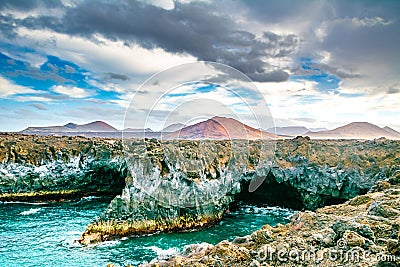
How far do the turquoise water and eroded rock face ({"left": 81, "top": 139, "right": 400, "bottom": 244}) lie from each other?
6.60ft

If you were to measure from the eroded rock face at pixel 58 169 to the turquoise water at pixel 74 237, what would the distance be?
A: 446 cm

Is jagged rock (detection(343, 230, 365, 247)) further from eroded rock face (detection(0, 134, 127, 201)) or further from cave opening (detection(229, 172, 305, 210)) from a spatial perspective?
eroded rock face (detection(0, 134, 127, 201))

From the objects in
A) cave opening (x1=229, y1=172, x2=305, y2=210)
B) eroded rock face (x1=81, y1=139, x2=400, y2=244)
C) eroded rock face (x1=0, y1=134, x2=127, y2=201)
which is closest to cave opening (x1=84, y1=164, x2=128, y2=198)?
eroded rock face (x1=0, y1=134, x2=127, y2=201)

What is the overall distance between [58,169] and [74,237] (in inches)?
998

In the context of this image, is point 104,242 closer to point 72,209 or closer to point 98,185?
point 72,209

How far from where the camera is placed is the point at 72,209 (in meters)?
48.8

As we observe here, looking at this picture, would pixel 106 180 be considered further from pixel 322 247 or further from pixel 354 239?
pixel 354 239

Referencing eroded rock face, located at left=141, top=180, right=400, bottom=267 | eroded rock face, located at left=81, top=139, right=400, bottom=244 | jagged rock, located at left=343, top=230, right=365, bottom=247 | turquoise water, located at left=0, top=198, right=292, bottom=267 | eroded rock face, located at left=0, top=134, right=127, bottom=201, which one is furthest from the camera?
eroded rock face, located at left=0, top=134, right=127, bottom=201

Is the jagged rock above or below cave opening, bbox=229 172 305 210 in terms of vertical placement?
above

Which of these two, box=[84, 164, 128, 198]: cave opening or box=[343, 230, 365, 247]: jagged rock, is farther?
box=[84, 164, 128, 198]: cave opening

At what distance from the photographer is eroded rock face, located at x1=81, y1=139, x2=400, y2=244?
1421 inches

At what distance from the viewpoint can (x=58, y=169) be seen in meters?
57.0

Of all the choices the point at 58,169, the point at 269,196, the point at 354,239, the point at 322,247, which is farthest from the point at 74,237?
the point at 354,239

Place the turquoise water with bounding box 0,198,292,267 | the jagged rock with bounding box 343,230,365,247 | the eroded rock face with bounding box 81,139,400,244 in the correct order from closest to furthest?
the jagged rock with bounding box 343,230,365,247, the turquoise water with bounding box 0,198,292,267, the eroded rock face with bounding box 81,139,400,244
